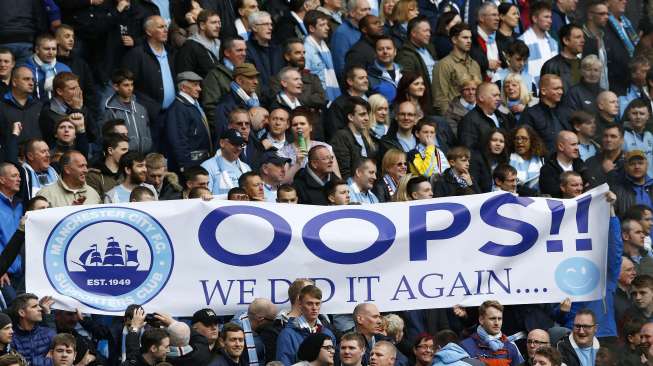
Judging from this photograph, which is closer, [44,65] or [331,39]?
[44,65]

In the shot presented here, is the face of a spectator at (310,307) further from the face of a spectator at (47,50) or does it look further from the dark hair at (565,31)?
the dark hair at (565,31)

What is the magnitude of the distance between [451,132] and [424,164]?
4.26 ft

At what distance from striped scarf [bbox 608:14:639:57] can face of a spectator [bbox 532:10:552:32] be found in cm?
111

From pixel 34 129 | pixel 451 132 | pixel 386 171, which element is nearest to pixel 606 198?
pixel 386 171

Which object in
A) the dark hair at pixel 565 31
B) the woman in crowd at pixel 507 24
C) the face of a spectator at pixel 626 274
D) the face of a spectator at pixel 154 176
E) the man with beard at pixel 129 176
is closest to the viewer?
the man with beard at pixel 129 176

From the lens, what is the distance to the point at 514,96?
20656mm

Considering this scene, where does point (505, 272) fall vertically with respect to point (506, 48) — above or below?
below

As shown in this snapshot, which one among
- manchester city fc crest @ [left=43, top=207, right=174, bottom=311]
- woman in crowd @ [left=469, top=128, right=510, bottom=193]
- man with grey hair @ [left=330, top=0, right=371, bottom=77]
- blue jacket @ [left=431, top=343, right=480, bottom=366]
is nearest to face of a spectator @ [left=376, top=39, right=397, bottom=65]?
man with grey hair @ [left=330, top=0, right=371, bottom=77]

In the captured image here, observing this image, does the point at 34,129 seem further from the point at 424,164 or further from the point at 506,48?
the point at 506,48

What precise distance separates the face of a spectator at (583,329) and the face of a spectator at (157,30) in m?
5.35

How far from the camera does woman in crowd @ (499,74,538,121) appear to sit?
2059 cm

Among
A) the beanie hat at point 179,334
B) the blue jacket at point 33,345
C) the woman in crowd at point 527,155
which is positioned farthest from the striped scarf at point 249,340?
the woman in crowd at point 527,155

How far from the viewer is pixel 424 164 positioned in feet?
60.0

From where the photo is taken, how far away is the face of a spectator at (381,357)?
14.4 m
